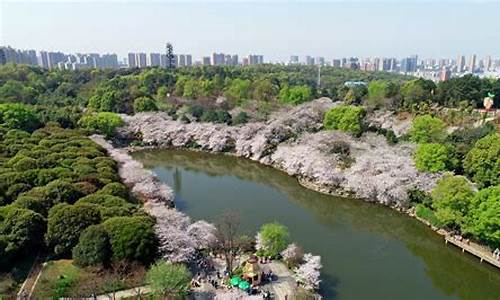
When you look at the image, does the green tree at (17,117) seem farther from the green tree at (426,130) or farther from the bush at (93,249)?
the green tree at (426,130)

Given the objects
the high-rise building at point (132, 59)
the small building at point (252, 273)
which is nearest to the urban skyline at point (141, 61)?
the high-rise building at point (132, 59)

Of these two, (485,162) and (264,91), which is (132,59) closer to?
(264,91)

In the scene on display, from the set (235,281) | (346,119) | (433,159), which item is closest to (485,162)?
(433,159)

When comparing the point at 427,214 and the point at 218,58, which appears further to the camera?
the point at 218,58

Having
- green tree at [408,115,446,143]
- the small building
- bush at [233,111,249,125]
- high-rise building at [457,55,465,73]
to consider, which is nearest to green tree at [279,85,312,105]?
bush at [233,111,249,125]

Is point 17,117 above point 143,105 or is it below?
above

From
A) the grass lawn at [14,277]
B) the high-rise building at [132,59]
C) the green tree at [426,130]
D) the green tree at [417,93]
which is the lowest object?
the grass lawn at [14,277]
